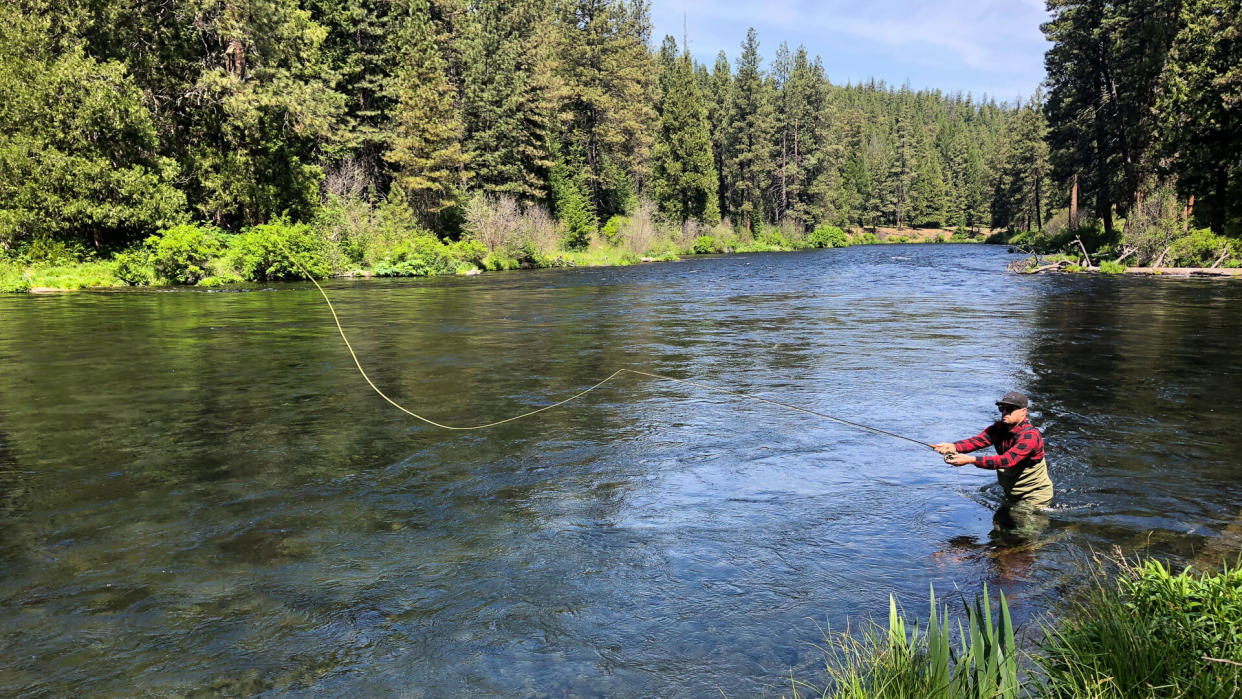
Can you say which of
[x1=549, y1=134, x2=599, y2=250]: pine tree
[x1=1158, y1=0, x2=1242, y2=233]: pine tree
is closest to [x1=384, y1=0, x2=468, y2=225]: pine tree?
[x1=549, y1=134, x2=599, y2=250]: pine tree

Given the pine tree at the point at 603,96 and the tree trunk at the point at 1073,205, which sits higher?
the pine tree at the point at 603,96

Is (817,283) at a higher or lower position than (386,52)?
lower

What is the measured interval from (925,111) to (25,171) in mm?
174968

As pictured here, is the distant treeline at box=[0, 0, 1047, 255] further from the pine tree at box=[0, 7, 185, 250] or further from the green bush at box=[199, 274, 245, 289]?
the green bush at box=[199, 274, 245, 289]

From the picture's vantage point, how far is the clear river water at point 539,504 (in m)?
4.61

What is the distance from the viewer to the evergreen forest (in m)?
30.1

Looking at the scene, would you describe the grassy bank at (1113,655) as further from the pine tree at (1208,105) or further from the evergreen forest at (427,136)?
the pine tree at (1208,105)

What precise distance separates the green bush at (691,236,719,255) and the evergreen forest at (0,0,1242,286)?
0.16m

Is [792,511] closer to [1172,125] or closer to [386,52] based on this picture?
[1172,125]

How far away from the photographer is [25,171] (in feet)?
94.6

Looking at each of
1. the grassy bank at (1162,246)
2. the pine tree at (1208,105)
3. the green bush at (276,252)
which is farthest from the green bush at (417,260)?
the pine tree at (1208,105)

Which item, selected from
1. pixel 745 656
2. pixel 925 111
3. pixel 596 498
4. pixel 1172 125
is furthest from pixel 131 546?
pixel 925 111

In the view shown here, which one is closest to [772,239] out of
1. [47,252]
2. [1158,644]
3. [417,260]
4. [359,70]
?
[359,70]

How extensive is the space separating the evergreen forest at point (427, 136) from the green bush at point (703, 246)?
16cm
